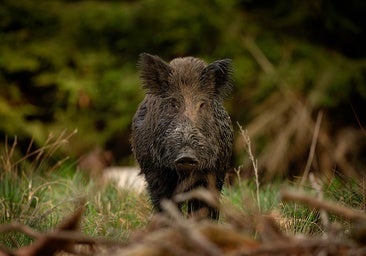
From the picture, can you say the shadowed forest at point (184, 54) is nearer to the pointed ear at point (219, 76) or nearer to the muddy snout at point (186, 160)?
the pointed ear at point (219, 76)

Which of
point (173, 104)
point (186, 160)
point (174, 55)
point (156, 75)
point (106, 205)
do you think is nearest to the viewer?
point (186, 160)

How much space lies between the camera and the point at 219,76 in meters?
4.99

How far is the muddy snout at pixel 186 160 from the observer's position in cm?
432

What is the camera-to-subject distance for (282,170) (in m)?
9.62

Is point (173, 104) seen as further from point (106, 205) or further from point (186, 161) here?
point (106, 205)

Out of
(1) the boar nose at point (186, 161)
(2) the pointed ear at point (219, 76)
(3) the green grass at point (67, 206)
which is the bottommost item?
(3) the green grass at point (67, 206)

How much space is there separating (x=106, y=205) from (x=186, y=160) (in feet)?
4.47

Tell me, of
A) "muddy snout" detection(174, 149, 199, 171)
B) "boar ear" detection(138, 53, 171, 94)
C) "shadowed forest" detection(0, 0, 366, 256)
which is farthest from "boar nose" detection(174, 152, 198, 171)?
"shadowed forest" detection(0, 0, 366, 256)

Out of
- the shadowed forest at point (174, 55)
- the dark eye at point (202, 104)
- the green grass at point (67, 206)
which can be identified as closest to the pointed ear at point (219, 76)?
the dark eye at point (202, 104)

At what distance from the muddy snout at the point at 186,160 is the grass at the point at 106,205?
13.8 inches

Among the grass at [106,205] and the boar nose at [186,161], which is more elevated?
the boar nose at [186,161]

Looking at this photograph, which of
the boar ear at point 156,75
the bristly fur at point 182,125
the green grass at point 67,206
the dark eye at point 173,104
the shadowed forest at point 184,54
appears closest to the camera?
the green grass at point 67,206

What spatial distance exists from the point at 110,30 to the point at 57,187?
469 cm

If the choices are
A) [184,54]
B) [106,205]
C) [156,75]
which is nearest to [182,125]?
[156,75]
